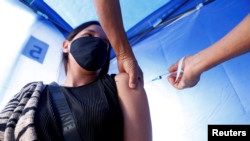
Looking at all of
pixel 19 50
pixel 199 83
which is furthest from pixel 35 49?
pixel 199 83

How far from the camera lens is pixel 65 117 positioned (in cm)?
67

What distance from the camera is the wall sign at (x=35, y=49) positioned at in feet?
4.40

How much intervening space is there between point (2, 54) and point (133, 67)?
926 millimetres

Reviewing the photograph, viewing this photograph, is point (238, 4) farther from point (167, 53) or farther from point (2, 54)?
point (2, 54)

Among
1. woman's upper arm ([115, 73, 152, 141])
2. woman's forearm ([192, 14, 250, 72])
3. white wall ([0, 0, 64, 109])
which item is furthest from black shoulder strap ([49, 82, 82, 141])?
white wall ([0, 0, 64, 109])

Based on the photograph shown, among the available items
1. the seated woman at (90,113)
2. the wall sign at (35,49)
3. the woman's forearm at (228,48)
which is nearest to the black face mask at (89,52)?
the seated woman at (90,113)

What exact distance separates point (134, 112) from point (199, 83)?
2.41ft

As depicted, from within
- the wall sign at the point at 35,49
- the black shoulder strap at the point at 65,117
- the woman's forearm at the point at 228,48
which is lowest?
the black shoulder strap at the point at 65,117

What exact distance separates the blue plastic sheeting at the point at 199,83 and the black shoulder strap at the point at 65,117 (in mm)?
755

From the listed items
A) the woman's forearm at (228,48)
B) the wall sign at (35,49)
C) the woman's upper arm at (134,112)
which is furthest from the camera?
the wall sign at (35,49)

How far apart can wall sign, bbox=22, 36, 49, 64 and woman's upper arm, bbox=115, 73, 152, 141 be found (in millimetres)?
855

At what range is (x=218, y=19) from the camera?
1.36 metres

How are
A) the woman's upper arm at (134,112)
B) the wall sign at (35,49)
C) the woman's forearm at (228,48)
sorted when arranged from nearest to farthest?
the woman's forearm at (228,48) < the woman's upper arm at (134,112) < the wall sign at (35,49)

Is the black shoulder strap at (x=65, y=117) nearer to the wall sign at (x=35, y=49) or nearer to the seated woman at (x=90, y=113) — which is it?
the seated woman at (x=90, y=113)
